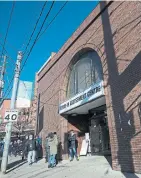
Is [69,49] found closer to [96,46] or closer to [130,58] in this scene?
[96,46]

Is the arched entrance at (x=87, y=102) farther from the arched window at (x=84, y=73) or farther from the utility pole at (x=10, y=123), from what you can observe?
the utility pole at (x=10, y=123)

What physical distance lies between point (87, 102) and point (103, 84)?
1.74 metres

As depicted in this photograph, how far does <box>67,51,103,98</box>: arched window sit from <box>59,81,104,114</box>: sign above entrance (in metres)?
0.64

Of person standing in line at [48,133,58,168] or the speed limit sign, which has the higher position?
the speed limit sign

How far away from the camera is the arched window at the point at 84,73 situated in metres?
11.2

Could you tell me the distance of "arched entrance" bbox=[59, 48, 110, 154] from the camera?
10883mm

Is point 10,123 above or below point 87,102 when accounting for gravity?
below

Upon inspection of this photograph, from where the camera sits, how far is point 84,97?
11156mm

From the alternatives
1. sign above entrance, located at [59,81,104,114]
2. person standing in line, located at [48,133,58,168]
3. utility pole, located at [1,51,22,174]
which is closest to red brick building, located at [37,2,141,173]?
sign above entrance, located at [59,81,104,114]

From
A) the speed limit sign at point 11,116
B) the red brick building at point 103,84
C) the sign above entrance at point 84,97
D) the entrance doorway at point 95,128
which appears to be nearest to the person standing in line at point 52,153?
the red brick building at point 103,84

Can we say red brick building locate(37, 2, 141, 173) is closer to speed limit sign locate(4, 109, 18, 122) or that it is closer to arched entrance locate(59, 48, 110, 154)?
arched entrance locate(59, 48, 110, 154)

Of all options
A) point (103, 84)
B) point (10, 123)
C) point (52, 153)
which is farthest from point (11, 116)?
point (103, 84)

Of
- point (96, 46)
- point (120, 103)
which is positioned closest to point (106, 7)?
point (96, 46)

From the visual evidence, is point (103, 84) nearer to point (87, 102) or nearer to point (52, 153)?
point (87, 102)
